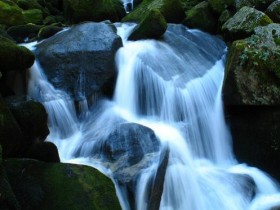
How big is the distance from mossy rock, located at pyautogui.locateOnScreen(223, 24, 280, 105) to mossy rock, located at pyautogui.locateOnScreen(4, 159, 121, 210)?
3.49 m

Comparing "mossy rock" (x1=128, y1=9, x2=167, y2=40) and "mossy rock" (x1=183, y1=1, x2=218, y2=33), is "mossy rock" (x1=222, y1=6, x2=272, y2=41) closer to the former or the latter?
"mossy rock" (x1=183, y1=1, x2=218, y2=33)

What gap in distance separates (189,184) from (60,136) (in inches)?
103

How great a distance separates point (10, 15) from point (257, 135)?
26.4ft

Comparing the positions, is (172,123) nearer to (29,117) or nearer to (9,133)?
(29,117)

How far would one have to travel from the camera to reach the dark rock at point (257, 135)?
7.30 metres

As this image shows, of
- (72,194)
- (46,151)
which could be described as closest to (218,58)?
(46,151)

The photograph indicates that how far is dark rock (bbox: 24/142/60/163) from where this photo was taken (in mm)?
5602

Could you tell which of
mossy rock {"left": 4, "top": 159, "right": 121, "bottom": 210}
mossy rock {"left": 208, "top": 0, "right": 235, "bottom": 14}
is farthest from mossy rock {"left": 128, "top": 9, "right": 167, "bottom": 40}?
mossy rock {"left": 4, "top": 159, "right": 121, "bottom": 210}

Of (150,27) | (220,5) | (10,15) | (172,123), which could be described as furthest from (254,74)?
(10,15)

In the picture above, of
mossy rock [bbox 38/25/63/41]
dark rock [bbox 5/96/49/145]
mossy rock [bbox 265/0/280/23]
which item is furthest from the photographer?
mossy rock [bbox 265/0/280/23]

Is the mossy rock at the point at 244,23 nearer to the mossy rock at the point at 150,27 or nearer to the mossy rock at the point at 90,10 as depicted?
the mossy rock at the point at 150,27

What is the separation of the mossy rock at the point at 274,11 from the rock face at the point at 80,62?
13.4ft

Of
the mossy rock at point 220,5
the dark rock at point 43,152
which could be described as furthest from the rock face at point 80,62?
the mossy rock at point 220,5

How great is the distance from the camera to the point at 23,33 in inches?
418
